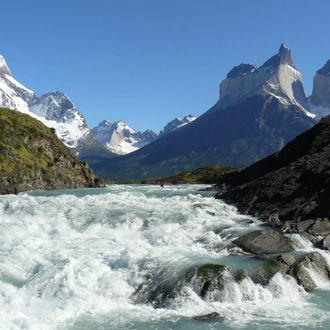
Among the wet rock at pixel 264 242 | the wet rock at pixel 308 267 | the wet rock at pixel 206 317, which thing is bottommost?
the wet rock at pixel 206 317

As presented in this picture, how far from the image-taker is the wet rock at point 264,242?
104ft

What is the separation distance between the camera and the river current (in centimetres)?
2172

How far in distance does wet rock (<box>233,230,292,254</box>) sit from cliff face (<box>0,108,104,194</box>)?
52.8 meters

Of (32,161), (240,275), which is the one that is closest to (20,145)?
(32,161)

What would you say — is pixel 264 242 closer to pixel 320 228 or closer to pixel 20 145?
pixel 320 228

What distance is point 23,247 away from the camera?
30.5 metres

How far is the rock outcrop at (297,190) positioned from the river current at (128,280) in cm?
516

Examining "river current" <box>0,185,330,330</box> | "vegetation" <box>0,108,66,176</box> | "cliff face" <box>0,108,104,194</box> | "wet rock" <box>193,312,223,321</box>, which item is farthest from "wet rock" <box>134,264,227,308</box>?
"vegetation" <box>0,108,66,176</box>

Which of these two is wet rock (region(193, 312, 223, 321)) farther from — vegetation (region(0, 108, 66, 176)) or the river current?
vegetation (region(0, 108, 66, 176))

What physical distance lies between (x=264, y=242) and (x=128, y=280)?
13316 mm

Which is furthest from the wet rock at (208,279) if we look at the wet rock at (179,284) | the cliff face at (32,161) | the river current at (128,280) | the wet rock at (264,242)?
the cliff face at (32,161)

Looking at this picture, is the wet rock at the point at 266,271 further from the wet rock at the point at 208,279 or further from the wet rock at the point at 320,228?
the wet rock at the point at 320,228

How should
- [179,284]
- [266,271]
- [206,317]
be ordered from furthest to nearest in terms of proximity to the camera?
[266,271] < [179,284] < [206,317]

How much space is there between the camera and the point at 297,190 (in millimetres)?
49906
